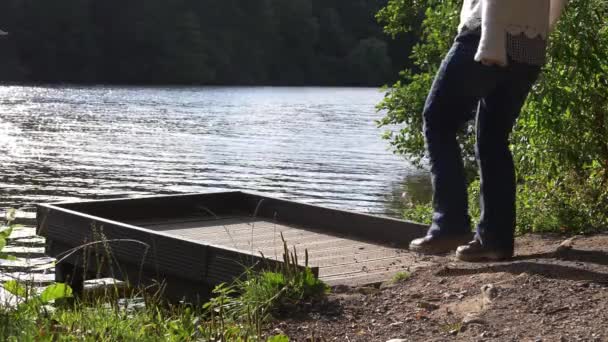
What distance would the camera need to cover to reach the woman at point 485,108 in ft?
19.4

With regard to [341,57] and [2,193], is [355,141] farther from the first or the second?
[341,57]

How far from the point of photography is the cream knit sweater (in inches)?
228

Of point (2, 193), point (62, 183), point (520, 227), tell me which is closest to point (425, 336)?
point (520, 227)

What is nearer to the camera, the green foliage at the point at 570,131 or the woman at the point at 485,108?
the woman at the point at 485,108

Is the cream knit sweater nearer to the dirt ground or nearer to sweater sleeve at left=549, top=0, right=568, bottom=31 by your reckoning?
sweater sleeve at left=549, top=0, right=568, bottom=31

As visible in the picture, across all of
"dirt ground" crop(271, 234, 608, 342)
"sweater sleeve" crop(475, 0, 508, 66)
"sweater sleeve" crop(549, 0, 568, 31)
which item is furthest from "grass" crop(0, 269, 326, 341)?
"sweater sleeve" crop(549, 0, 568, 31)

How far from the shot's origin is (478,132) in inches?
244

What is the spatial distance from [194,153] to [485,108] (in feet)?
73.4

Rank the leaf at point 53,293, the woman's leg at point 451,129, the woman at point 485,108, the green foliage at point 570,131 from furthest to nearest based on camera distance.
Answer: the green foliage at point 570,131, the woman's leg at point 451,129, the woman at point 485,108, the leaf at point 53,293

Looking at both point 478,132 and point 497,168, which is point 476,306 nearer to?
point 497,168

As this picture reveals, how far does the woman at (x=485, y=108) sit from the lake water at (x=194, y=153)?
35.8 feet

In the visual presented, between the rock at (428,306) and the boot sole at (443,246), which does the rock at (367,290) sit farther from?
the boot sole at (443,246)

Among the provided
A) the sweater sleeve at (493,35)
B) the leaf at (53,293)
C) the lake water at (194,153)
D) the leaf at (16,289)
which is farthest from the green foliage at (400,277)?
the lake water at (194,153)

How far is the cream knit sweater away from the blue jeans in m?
0.16
